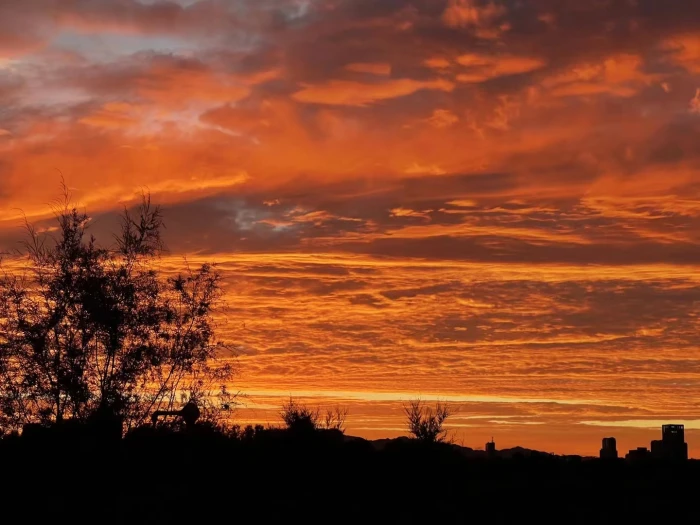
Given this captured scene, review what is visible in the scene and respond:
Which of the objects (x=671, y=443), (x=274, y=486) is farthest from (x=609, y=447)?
(x=274, y=486)

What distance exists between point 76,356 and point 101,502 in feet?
24.7

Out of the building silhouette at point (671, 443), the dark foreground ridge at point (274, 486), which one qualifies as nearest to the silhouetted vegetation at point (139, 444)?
the dark foreground ridge at point (274, 486)

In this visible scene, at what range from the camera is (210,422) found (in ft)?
160

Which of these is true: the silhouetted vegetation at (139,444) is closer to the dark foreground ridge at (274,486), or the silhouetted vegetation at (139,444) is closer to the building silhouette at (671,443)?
the dark foreground ridge at (274,486)

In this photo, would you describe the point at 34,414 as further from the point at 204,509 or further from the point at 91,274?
the point at 204,509

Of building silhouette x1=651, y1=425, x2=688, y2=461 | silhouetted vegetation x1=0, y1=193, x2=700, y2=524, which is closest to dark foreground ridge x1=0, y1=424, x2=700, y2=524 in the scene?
silhouetted vegetation x1=0, y1=193, x2=700, y2=524

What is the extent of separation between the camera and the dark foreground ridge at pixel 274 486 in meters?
42.0

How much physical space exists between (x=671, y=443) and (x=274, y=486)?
72.0 metres

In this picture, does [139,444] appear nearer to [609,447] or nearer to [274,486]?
[274,486]

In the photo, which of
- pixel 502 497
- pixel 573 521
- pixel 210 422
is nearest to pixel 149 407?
pixel 210 422

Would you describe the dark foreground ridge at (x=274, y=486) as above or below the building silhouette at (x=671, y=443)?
below

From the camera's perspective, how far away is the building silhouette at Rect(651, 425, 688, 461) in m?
107

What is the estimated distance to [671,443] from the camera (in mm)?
109000

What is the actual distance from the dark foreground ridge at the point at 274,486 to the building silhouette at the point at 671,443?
49.2 m
